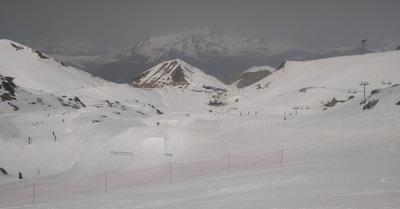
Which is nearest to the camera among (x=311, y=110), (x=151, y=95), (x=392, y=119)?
(x=392, y=119)

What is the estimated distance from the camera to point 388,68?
163 metres

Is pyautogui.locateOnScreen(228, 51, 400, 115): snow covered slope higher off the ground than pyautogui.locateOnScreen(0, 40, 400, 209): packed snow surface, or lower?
higher

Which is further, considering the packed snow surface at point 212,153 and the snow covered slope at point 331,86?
the snow covered slope at point 331,86

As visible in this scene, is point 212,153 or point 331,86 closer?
point 212,153

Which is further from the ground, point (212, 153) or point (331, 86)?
point (331, 86)

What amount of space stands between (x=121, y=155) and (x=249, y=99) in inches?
5130

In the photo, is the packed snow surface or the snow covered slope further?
the snow covered slope

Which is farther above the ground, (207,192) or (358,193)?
(358,193)

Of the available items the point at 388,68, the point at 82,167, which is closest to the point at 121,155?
the point at 82,167

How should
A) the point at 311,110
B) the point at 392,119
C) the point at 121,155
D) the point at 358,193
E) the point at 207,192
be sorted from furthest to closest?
the point at 311,110 < the point at 121,155 < the point at 392,119 < the point at 207,192 < the point at 358,193

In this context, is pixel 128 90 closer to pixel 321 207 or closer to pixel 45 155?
pixel 45 155

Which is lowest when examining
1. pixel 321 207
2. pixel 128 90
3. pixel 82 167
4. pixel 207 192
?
pixel 82 167

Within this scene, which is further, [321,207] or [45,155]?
[45,155]

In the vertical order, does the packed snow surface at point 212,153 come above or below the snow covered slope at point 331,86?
below
